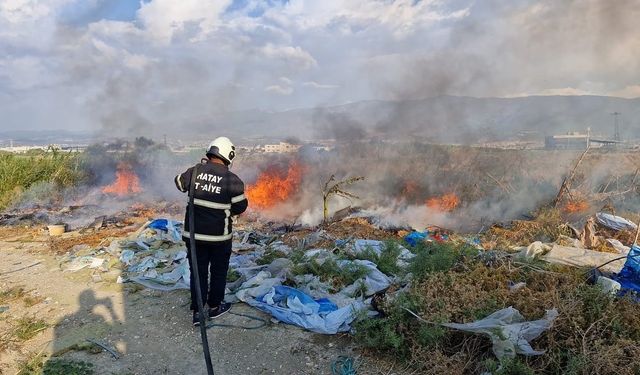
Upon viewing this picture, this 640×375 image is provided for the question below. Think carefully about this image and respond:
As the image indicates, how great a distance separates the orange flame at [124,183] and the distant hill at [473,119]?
7.40 meters

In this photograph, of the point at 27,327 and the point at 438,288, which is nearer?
the point at 438,288

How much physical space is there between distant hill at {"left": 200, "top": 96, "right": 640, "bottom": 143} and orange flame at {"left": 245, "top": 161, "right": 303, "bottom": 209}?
4.53 meters

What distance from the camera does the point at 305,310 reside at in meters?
4.71

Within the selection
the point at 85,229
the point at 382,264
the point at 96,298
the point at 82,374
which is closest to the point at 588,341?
the point at 382,264

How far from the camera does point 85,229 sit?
10961mm

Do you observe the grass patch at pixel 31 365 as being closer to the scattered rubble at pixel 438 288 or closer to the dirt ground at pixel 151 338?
the dirt ground at pixel 151 338

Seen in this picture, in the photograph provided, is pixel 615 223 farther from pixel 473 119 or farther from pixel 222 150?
pixel 473 119

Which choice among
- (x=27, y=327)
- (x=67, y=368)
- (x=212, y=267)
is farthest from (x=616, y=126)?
(x=27, y=327)

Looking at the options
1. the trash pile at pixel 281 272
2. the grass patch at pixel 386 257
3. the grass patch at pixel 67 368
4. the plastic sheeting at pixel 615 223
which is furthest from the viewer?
the plastic sheeting at pixel 615 223

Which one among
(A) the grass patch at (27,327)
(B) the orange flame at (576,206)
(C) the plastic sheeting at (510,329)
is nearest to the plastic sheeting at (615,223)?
(B) the orange flame at (576,206)

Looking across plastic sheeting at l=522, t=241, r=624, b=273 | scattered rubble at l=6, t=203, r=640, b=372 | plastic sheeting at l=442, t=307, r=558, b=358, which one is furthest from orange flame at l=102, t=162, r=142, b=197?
plastic sheeting at l=442, t=307, r=558, b=358

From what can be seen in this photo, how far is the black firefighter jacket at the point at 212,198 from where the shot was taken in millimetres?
→ 4496

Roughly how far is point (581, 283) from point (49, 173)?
1794cm

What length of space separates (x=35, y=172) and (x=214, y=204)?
49.1 feet
